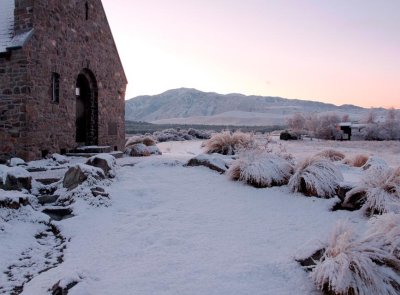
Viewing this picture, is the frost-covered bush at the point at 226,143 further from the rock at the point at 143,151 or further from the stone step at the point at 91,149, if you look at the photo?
the stone step at the point at 91,149

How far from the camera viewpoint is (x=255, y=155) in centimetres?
834

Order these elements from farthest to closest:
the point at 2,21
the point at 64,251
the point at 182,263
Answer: the point at 2,21, the point at 64,251, the point at 182,263

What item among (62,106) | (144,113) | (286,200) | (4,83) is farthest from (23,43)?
(144,113)

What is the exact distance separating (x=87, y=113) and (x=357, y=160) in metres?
9.88

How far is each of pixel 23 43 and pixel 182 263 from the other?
8.52 m

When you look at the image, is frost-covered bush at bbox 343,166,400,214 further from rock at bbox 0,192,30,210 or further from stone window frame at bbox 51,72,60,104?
stone window frame at bbox 51,72,60,104

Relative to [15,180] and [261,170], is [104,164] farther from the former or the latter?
[261,170]

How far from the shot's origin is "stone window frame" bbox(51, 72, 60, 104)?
38.0 feet

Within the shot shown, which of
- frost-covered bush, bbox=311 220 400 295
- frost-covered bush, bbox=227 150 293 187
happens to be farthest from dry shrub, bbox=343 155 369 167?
frost-covered bush, bbox=311 220 400 295

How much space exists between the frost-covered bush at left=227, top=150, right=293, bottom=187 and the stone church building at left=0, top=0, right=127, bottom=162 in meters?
6.20

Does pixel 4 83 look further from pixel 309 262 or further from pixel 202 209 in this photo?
pixel 309 262

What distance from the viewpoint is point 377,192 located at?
18.9 feet

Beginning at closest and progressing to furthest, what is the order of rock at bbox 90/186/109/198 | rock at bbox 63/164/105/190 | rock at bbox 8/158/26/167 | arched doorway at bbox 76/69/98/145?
rock at bbox 90/186/109/198, rock at bbox 63/164/105/190, rock at bbox 8/158/26/167, arched doorway at bbox 76/69/98/145

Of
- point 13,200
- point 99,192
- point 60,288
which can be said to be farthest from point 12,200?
point 60,288
